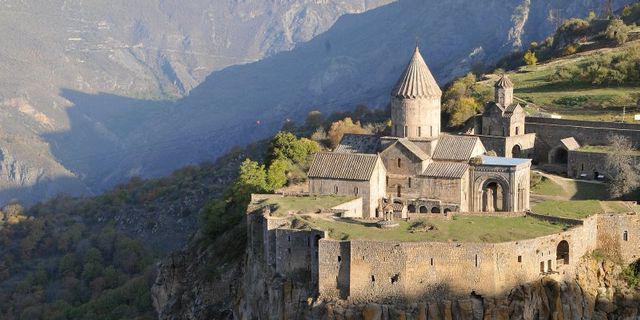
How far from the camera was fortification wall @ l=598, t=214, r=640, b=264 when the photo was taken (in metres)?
43.4

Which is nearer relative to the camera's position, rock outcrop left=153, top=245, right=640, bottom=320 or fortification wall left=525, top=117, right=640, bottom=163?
rock outcrop left=153, top=245, right=640, bottom=320

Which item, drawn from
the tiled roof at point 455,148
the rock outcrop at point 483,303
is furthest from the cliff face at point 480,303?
the tiled roof at point 455,148

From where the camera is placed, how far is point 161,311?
212 feet

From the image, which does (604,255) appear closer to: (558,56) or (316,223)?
(316,223)

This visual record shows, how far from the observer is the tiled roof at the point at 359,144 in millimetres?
53906

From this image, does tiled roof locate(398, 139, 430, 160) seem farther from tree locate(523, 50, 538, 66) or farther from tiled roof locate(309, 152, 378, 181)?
tree locate(523, 50, 538, 66)

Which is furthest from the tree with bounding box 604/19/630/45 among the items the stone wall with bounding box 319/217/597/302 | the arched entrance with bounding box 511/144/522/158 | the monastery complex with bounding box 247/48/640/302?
the stone wall with bounding box 319/217/597/302

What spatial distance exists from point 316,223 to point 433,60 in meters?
138

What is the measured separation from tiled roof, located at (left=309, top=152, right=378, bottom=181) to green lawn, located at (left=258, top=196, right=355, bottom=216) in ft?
4.08

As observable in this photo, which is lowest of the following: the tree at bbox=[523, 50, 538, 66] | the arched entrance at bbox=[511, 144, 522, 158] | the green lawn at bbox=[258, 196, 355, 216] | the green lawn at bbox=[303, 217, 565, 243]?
the green lawn at bbox=[303, 217, 565, 243]

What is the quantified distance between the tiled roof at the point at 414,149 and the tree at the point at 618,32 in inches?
1711

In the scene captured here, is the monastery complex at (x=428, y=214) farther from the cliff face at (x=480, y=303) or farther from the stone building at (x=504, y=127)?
the cliff face at (x=480, y=303)

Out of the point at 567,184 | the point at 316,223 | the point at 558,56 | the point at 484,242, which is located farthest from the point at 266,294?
the point at 558,56

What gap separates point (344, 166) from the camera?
4950 cm
